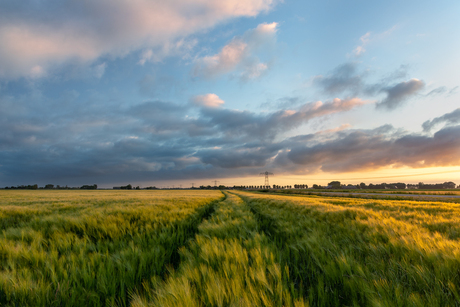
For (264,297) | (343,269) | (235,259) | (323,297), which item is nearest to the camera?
(264,297)

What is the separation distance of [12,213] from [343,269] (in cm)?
1076

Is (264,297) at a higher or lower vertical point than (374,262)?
higher

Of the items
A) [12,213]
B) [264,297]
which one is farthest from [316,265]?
[12,213]

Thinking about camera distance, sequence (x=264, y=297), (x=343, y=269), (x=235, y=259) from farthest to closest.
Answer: (x=235, y=259) < (x=343, y=269) < (x=264, y=297)

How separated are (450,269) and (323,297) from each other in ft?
4.19

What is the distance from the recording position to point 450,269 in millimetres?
1768

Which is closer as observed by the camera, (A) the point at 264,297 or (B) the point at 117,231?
(A) the point at 264,297

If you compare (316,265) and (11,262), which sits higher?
(11,262)

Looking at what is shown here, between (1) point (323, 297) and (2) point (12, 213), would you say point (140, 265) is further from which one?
(2) point (12, 213)

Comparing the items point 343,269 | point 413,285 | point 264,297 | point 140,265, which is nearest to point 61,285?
point 140,265

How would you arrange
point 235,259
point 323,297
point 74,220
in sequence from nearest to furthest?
point 323,297 < point 235,259 < point 74,220

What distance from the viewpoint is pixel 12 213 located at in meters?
7.12

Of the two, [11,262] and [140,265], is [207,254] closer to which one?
[140,265]

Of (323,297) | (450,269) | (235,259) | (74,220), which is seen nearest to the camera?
(323,297)
